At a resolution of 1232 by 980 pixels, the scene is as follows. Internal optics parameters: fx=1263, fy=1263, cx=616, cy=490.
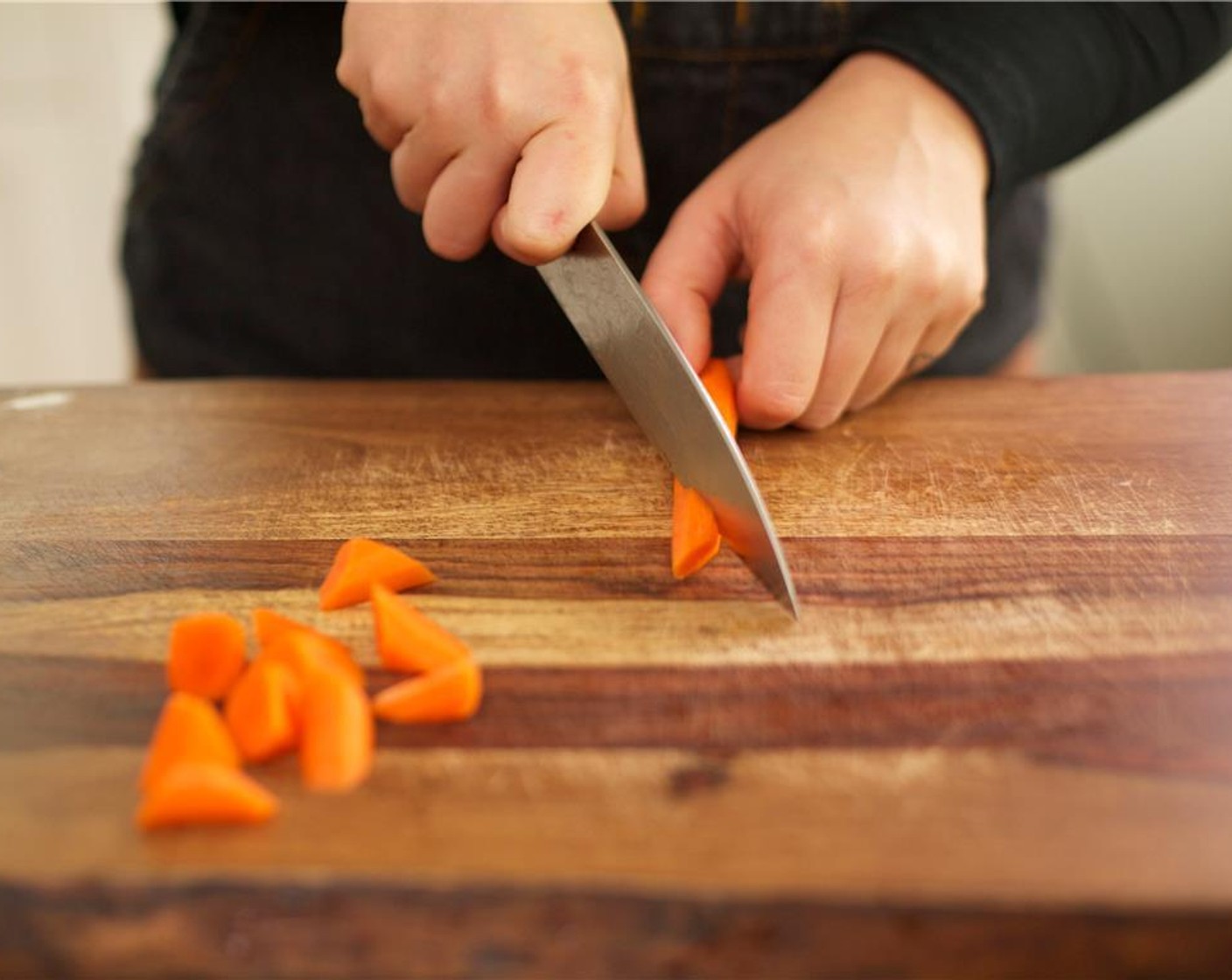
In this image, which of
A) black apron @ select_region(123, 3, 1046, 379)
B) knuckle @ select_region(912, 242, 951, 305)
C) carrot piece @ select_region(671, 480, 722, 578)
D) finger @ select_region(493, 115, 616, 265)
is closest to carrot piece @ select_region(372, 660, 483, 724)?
carrot piece @ select_region(671, 480, 722, 578)

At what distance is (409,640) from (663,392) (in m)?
0.34

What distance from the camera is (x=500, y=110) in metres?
1.10

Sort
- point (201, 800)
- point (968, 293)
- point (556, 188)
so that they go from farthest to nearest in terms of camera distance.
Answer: point (968, 293) → point (556, 188) → point (201, 800)

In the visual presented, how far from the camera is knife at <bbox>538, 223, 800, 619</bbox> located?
936mm

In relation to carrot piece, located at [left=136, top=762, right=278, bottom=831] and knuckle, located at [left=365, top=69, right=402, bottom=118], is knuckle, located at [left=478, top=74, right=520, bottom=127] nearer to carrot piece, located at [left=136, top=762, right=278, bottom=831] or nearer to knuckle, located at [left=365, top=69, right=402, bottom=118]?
knuckle, located at [left=365, top=69, right=402, bottom=118]

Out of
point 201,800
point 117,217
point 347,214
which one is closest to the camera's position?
point 201,800

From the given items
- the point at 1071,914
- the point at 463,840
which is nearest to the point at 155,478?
the point at 463,840

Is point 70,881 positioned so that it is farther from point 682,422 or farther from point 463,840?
point 682,422

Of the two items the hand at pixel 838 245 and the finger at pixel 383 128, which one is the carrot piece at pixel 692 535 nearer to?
the hand at pixel 838 245

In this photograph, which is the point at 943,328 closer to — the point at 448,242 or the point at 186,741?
the point at 448,242

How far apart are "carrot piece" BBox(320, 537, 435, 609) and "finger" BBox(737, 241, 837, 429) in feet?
1.23

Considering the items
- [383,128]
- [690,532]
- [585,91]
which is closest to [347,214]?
[383,128]

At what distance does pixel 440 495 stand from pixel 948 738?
0.52 m

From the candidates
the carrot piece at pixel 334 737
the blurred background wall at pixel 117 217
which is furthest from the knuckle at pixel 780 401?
the blurred background wall at pixel 117 217
